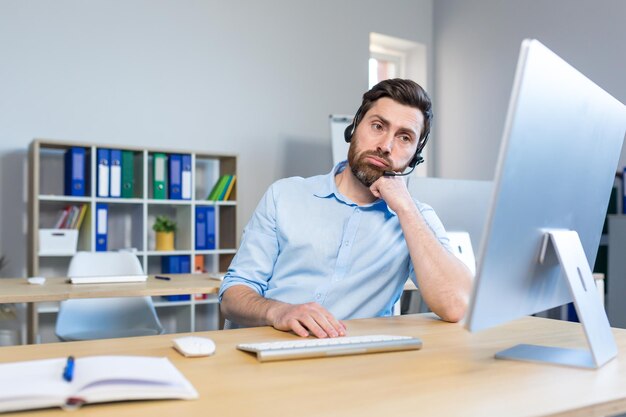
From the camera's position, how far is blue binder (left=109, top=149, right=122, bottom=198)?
13.2 feet

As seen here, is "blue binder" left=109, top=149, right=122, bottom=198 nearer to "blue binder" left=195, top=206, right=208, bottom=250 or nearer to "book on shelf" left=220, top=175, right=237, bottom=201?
"blue binder" left=195, top=206, right=208, bottom=250

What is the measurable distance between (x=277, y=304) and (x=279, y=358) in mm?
382

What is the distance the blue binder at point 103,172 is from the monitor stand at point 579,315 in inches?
130

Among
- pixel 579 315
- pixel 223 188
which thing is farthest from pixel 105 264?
pixel 579 315

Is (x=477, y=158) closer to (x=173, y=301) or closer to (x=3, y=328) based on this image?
(x=173, y=301)

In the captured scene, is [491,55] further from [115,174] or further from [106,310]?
[106,310]

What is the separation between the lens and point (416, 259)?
5.15 ft

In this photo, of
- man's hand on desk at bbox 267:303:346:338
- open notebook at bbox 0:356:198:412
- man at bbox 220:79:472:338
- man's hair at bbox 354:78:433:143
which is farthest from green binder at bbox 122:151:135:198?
open notebook at bbox 0:356:198:412

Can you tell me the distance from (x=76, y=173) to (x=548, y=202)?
3446 mm

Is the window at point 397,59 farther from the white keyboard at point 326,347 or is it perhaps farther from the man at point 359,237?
the white keyboard at point 326,347

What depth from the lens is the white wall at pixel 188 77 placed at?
405 centimetres

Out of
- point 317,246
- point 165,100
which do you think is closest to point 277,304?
point 317,246

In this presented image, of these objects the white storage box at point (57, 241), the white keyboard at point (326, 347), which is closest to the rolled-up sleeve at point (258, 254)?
the white keyboard at point (326, 347)

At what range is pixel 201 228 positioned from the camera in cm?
439
